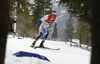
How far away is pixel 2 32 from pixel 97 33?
567 mm

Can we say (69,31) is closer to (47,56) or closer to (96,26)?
(47,56)

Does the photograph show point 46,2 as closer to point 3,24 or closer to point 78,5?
point 78,5

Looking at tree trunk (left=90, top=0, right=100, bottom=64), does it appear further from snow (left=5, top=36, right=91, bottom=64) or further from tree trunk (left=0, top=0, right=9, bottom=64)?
snow (left=5, top=36, right=91, bottom=64)

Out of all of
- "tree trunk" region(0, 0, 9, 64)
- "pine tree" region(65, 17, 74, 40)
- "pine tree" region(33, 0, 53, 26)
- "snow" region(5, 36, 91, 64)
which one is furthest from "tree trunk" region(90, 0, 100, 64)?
"pine tree" region(65, 17, 74, 40)

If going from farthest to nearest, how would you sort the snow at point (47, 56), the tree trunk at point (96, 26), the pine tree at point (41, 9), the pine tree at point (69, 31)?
1. the pine tree at point (69, 31)
2. the pine tree at point (41, 9)
3. the snow at point (47, 56)
4. the tree trunk at point (96, 26)

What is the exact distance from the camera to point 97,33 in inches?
24.6

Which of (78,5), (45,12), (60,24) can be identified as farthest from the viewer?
(60,24)

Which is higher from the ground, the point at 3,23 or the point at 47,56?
the point at 3,23

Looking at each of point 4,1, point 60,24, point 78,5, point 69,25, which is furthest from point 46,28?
point 60,24

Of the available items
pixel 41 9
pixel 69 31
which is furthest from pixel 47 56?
pixel 69 31

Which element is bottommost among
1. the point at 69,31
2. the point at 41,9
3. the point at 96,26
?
the point at 69,31

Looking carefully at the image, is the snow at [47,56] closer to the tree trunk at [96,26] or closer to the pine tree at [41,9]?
the tree trunk at [96,26]

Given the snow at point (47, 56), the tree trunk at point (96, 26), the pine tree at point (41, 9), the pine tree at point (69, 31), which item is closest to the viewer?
the tree trunk at point (96, 26)

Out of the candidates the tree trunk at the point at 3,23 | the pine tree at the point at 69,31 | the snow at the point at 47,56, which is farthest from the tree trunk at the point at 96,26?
the pine tree at the point at 69,31
